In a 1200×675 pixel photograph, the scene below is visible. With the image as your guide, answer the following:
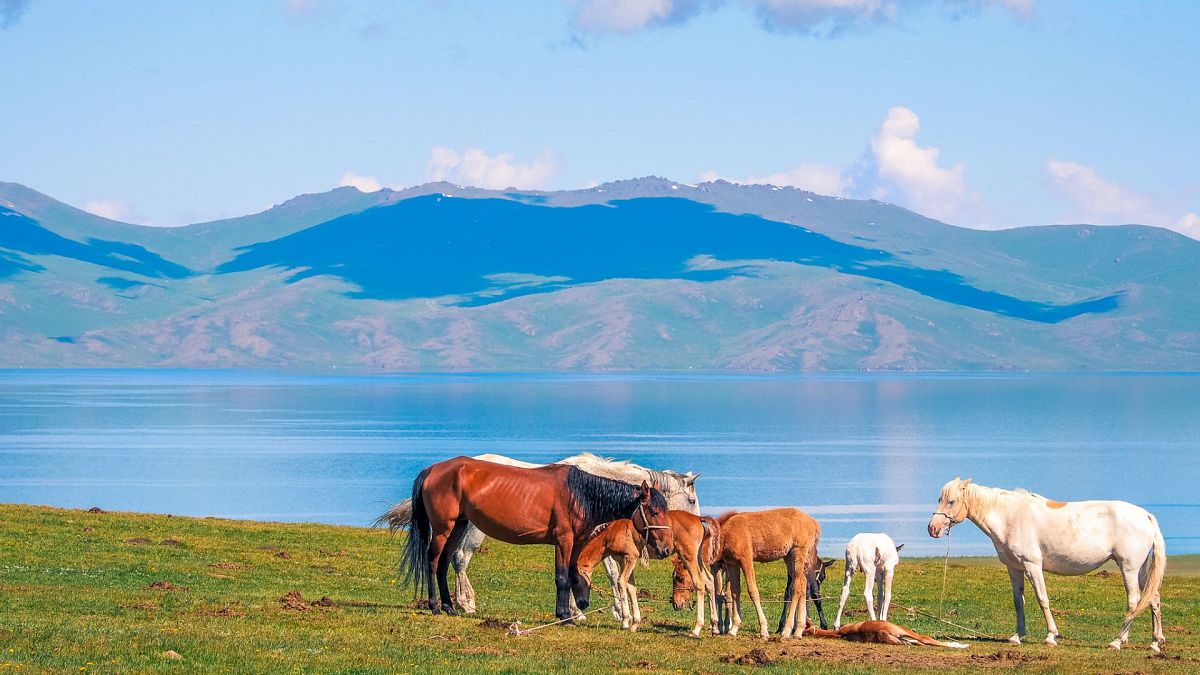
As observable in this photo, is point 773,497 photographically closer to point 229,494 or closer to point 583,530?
point 229,494

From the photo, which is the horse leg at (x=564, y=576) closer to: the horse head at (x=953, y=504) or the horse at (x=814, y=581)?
the horse at (x=814, y=581)

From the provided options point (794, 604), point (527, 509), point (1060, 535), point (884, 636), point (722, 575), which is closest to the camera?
point (884, 636)

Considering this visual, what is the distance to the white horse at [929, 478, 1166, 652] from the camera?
883 inches

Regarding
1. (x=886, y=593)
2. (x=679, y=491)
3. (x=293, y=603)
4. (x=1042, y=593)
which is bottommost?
(x=293, y=603)

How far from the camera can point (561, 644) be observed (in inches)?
789

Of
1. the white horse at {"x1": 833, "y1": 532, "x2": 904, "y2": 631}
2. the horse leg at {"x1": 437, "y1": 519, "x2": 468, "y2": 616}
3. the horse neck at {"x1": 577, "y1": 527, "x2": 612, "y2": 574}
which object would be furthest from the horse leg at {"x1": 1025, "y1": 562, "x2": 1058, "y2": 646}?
the horse leg at {"x1": 437, "y1": 519, "x2": 468, "y2": 616}

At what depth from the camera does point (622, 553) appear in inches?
862

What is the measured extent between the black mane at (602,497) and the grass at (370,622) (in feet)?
5.73

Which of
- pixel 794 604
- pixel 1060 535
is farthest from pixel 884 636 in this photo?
pixel 1060 535

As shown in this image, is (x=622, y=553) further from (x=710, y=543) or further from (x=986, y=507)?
(x=986, y=507)

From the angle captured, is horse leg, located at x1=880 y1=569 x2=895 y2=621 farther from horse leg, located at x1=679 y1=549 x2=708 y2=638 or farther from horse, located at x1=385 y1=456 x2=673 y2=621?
horse, located at x1=385 y1=456 x2=673 y2=621

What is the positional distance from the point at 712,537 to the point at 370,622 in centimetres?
537

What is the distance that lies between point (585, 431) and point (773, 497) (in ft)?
271

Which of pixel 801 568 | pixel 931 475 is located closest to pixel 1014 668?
pixel 801 568
